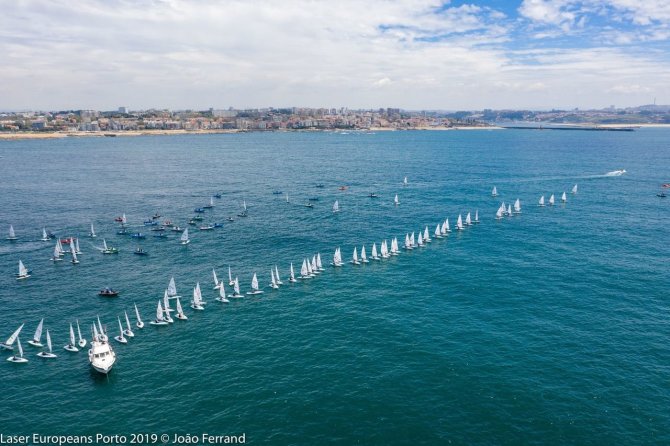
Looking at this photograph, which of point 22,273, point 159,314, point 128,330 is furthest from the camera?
point 22,273

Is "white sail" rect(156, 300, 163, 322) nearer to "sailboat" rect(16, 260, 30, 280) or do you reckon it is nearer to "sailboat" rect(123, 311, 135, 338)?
"sailboat" rect(123, 311, 135, 338)

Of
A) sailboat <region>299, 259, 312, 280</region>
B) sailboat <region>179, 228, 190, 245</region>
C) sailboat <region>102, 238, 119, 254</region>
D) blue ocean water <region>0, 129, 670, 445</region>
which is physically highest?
sailboat <region>179, 228, 190, 245</region>

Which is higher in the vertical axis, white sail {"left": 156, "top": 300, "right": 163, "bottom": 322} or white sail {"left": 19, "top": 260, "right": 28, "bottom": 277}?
white sail {"left": 19, "top": 260, "right": 28, "bottom": 277}

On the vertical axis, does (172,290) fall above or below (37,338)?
above

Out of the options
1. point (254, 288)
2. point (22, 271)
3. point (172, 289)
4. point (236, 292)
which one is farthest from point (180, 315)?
point (22, 271)

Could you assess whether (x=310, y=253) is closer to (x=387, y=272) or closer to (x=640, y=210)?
(x=387, y=272)

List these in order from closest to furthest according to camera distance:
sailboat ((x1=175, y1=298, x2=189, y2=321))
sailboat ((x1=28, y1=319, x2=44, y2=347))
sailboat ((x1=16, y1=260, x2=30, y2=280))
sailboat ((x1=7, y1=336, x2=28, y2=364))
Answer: sailboat ((x1=7, y1=336, x2=28, y2=364)) < sailboat ((x1=28, y1=319, x2=44, y2=347)) < sailboat ((x1=175, y1=298, x2=189, y2=321)) < sailboat ((x1=16, y1=260, x2=30, y2=280))

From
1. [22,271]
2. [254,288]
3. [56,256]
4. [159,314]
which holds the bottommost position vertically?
[159,314]

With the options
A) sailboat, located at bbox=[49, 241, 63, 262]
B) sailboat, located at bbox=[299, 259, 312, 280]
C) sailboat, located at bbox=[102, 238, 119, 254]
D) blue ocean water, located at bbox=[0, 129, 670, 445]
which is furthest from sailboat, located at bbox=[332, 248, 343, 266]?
sailboat, located at bbox=[49, 241, 63, 262]

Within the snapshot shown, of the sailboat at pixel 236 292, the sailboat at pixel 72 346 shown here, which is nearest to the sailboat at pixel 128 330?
the sailboat at pixel 72 346

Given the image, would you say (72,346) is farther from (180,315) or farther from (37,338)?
(180,315)

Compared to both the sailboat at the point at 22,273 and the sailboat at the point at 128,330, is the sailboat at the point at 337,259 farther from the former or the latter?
the sailboat at the point at 22,273
